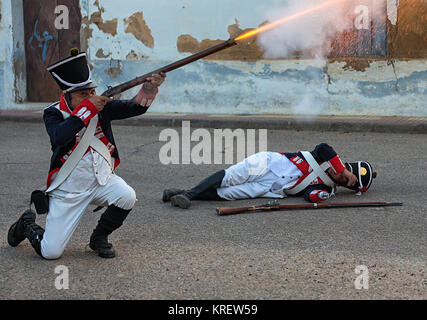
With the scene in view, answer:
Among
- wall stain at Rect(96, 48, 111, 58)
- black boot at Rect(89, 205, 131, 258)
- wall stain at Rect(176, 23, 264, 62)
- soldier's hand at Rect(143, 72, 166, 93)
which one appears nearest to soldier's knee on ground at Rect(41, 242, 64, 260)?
black boot at Rect(89, 205, 131, 258)

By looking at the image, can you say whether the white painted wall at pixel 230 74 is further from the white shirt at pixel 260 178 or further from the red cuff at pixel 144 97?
the red cuff at pixel 144 97

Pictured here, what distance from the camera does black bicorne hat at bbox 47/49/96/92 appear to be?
14.3ft

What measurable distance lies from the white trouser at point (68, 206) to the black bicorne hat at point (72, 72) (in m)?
0.71

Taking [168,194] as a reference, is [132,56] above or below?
above

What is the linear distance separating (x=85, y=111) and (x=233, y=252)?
4.73ft

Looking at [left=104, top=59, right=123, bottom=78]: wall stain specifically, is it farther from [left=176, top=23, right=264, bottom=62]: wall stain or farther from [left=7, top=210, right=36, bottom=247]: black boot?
[left=7, top=210, right=36, bottom=247]: black boot

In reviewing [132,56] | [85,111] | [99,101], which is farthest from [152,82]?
[132,56]

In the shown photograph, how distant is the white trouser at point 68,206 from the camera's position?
14.3 feet

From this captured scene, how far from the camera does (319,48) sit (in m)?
12.1

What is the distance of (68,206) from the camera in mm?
4410

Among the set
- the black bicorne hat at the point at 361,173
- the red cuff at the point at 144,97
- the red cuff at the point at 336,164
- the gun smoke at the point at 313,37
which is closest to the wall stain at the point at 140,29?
the gun smoke at the point at 313,37

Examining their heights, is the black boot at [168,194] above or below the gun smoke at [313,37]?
below

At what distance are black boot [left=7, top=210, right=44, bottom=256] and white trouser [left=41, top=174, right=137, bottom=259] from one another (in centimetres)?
7

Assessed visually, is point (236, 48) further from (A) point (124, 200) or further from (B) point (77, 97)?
(A) point (124, 200)
